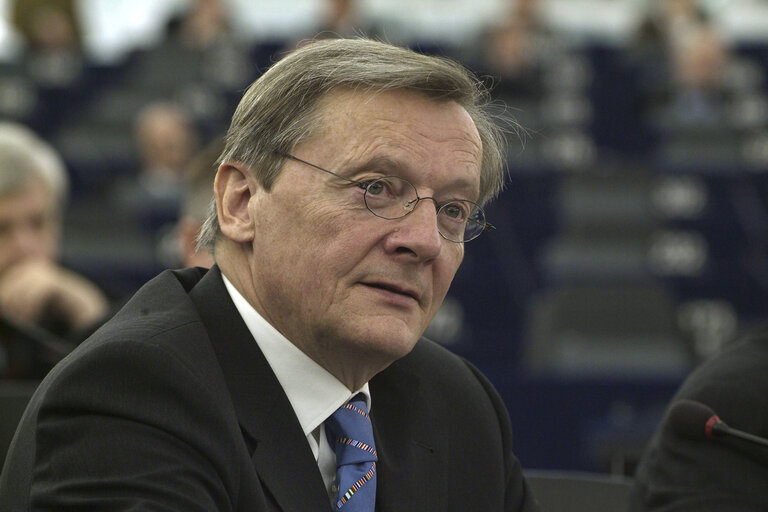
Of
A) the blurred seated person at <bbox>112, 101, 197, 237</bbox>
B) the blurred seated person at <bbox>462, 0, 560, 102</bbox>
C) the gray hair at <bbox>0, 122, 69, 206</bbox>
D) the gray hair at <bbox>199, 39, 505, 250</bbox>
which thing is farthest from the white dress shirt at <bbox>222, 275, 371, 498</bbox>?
the blurred seated person at <bbox>462, 0, 560, 102</bbox>

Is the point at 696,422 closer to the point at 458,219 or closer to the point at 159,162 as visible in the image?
the point at 458,219

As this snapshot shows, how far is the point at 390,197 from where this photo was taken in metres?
2.01

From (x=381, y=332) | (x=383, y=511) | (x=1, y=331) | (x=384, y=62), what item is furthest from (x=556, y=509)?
(x=1, y=331)

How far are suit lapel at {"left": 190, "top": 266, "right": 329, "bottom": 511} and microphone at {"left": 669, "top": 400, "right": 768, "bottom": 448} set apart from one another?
0.78 meters

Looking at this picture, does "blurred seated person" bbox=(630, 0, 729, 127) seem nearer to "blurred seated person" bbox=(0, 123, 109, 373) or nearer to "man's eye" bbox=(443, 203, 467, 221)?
"blurred seated person" bbox=(0, 123, 109, 373)

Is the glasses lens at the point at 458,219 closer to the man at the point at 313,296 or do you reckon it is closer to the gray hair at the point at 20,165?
the man at the point at 313,296

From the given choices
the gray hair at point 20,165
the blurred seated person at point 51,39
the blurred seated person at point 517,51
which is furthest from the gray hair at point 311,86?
the blurred seated person at point 51,39

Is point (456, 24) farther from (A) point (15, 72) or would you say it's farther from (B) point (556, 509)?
(B) point (556, 509)

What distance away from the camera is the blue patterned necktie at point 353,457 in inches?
78.4

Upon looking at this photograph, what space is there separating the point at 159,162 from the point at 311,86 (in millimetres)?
5833

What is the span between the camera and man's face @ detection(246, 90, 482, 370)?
1.98 m

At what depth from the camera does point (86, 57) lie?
10.2 meters

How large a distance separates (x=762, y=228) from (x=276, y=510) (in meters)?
5.56

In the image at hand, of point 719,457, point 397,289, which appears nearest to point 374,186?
point 397,289
